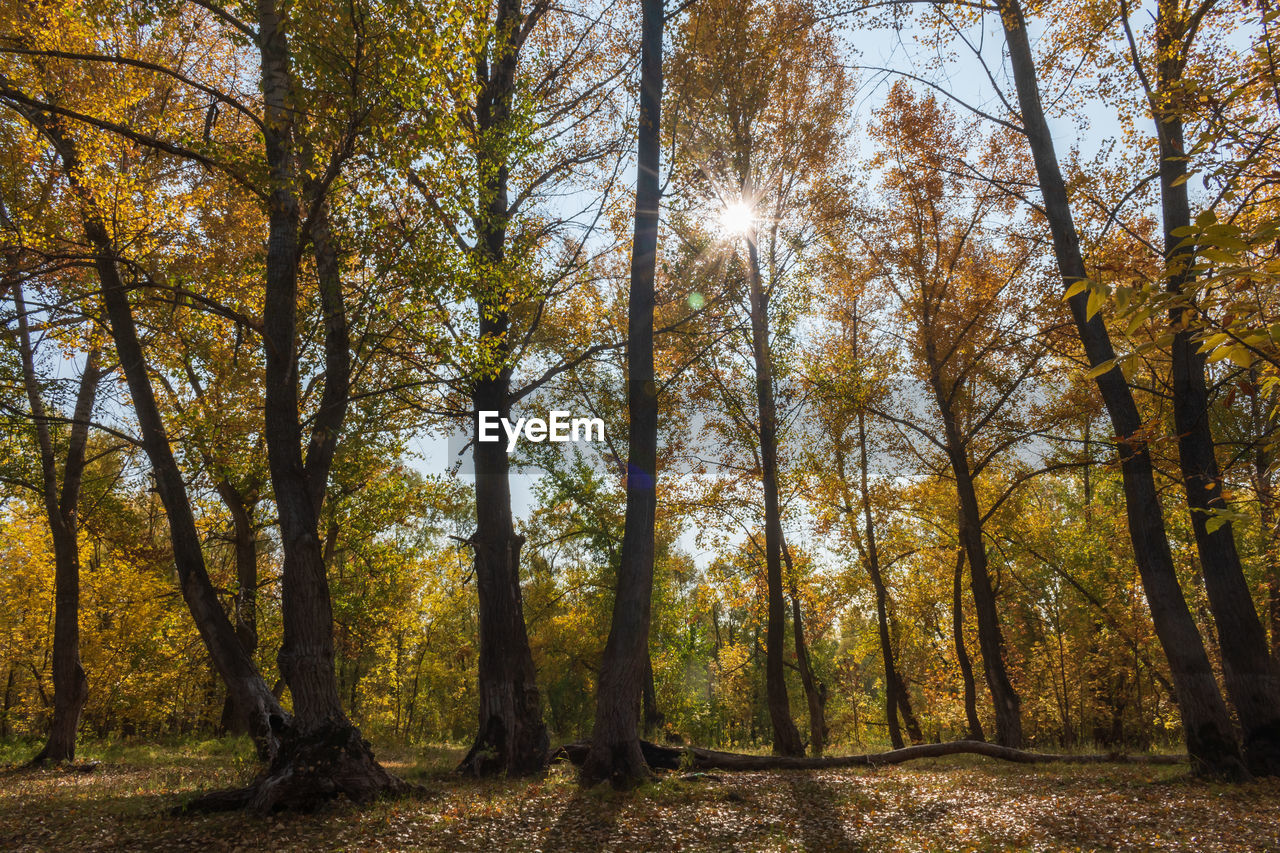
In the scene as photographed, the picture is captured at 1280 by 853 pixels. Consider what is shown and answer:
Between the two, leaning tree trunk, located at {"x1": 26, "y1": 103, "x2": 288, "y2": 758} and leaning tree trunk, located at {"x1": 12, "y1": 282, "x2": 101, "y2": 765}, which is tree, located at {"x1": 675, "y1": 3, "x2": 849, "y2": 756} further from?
leaning tree trunk, located at {"x1": 12, "y1": 282, "x2": 101, "y2": 765}

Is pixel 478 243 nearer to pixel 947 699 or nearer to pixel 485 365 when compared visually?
pixel 485 365

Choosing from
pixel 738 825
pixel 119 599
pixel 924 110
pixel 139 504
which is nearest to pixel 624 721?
pixel 738 825

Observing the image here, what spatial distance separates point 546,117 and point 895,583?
19.0 metres

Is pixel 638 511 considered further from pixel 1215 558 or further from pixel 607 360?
pixel 1215 558

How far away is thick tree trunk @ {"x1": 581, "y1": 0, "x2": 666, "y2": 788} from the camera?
820cm

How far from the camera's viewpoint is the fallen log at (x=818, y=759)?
→ 993 centimetres

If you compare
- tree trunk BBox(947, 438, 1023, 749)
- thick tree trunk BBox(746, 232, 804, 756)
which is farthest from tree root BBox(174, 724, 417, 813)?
tree trunk BBox(947, 438, 1023, 749)

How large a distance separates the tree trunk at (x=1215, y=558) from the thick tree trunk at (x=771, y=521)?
6.25m

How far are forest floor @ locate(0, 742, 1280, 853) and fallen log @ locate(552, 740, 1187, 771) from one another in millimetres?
1064

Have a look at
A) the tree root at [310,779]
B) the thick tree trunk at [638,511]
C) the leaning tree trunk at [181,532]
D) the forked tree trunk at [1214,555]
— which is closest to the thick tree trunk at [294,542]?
the tree root at [310,779]

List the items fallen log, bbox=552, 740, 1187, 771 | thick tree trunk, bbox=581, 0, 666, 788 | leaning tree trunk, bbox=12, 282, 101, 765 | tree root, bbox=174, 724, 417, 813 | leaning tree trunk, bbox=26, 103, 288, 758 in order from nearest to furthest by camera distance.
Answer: tree root, bbox=174, 724, 417, 813 < thick tree trunk, bbox=581, 0, 666, 788 < leaning tree trunk, bbox=26, 103, 288, 758 < fallen log, bbox=552, 740, 1187, 771 < leaning tree trunk, bbox=12, 282, 101, 765

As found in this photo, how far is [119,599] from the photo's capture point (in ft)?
65.8

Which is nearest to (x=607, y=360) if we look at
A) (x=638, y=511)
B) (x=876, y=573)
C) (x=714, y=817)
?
(x=638, y=511)

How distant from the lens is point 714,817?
22.3 feet
